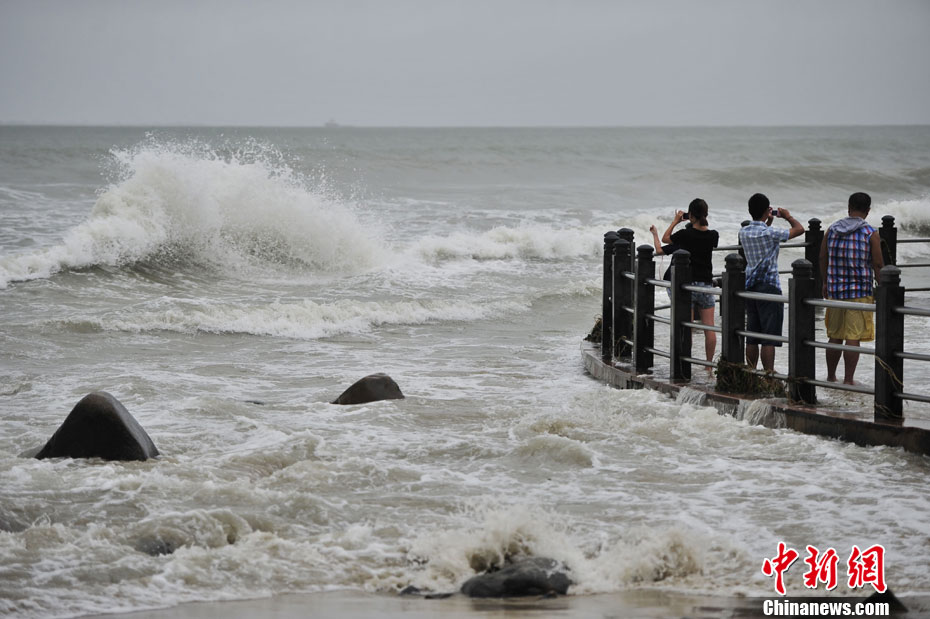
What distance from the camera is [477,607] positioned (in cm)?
509

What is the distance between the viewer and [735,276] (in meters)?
8.49

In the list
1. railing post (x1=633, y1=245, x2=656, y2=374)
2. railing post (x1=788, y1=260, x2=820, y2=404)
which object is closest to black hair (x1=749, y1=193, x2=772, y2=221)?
railing post (x1=788, y1=260, x2=820, y2=404)

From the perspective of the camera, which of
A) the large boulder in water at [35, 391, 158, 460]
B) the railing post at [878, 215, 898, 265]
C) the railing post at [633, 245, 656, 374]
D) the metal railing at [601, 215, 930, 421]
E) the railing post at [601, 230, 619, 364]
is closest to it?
the metal railing at [601, 215, 930, 421]

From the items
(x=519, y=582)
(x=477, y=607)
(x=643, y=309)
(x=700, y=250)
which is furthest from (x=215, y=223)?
(x=477, y=607)

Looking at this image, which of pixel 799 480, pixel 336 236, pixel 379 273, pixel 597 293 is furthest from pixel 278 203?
pixel 799 480

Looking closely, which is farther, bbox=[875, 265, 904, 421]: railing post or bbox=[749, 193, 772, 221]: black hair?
bbox=[749, 193, 772, 221]: black hair

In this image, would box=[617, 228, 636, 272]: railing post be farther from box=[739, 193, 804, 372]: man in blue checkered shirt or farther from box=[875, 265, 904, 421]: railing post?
box=[875, 265, 904, 421]: railing post

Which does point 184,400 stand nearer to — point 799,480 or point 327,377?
point 327,377

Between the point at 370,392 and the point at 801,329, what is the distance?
4.09 m

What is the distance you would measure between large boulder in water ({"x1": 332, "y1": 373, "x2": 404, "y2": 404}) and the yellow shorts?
4.09 metres

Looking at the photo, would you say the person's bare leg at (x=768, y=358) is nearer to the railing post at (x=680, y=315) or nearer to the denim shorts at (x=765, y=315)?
the denim shorts at (x=765, y=315)

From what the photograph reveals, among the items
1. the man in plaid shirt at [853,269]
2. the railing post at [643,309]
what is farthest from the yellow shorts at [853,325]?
the railing post at [643,309]

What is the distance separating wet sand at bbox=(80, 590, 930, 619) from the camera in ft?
16.1

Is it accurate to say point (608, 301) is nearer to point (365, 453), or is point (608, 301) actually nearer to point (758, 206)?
point (758, 206)
